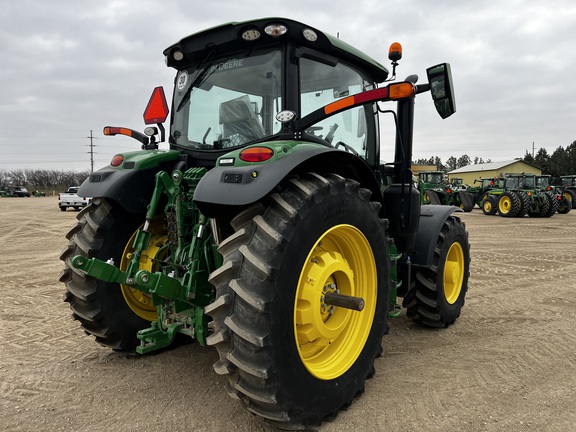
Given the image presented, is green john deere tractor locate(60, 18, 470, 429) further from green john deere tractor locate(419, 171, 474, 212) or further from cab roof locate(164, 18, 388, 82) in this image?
green john deere tractor locate(419, 171, 474, 212)

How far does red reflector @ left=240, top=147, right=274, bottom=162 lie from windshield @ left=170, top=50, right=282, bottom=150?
0.63m

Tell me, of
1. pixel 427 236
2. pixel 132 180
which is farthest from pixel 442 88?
pixel 132 180

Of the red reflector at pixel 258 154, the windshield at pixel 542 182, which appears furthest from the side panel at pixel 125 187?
the windshield at pixel 542 182

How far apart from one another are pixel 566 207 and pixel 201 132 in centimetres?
2458

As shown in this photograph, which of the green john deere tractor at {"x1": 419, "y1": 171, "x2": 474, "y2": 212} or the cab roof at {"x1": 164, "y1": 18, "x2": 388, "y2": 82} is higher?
the cab roof at {"x1": 164, "y1": 18, "x2": 388, "y2": 82}

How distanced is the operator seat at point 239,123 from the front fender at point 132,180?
49 centimetres

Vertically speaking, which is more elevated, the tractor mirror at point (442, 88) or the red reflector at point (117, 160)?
the tractor mirror at point (442, 88)

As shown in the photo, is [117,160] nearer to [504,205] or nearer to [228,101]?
[228,101]

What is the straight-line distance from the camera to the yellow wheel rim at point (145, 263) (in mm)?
3238

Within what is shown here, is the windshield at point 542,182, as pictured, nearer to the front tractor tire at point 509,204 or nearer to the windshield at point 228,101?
the front tractor tire at point 509,204

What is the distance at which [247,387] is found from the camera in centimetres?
210

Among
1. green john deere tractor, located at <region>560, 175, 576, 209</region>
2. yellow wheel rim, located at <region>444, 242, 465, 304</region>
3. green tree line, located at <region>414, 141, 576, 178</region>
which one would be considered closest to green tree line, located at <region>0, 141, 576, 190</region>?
green tree line, located at <region>414, 141, 576, 178</region>

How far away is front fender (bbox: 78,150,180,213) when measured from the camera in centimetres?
306

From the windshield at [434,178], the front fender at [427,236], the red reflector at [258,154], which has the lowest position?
the front fender at [427,236]
